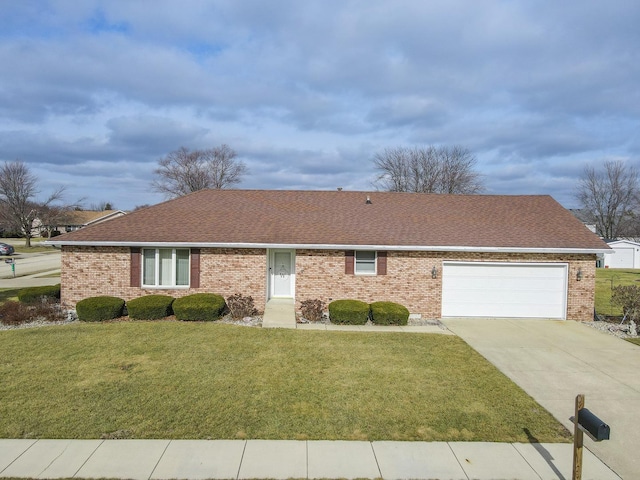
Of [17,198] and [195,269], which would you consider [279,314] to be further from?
[17,198]

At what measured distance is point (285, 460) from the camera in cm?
578

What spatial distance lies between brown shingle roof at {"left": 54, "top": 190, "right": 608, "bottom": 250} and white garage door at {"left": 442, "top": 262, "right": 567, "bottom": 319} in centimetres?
92

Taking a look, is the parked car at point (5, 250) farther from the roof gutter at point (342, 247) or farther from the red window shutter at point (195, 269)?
the red window shutter at point (195, 269)

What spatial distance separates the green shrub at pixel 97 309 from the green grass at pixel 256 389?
1.67 meters

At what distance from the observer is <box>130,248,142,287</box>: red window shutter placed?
15172 mm

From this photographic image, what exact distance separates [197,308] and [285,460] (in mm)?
8870

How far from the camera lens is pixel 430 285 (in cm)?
1542

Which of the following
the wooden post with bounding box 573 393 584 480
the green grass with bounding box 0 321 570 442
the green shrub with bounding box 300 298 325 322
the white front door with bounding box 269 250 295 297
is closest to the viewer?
the wooden post with bounding box 573 393 584 480

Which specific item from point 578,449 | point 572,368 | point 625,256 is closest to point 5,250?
point 572,368

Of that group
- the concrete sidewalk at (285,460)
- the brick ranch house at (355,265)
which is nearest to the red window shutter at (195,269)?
the brick ranch house at (355,265)

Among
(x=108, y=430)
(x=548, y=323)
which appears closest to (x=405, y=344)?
(x=548, y=323)

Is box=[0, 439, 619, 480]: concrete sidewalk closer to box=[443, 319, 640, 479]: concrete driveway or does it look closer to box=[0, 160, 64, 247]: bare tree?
box=[443, 319, 640, 479]: concrete driveway

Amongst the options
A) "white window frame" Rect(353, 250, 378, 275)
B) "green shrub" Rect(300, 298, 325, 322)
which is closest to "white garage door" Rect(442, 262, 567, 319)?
"white window frame" Rect(353, 250, 378, 275)

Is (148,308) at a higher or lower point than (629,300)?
lower
